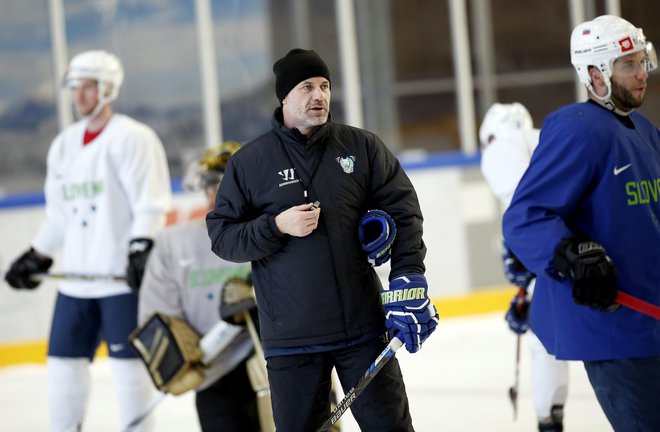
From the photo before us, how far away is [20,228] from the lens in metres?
6.72

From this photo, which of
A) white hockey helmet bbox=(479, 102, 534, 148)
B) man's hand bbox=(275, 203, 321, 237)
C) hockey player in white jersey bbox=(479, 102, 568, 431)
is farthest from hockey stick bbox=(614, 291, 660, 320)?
white hockey helmet bbox=(479, 102, 534, 148)

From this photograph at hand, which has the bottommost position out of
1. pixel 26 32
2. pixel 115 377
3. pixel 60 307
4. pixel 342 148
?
pixel 115 377

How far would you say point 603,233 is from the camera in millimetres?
→ 2393

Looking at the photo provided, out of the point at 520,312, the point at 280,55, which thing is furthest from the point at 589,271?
the point at 280,55

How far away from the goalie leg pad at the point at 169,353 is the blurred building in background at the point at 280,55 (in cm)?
450

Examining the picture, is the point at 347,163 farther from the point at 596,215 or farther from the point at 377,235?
the point at 596,215

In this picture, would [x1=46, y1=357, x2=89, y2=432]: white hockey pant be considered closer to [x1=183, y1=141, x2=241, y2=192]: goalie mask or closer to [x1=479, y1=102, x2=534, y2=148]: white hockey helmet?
[x1=183, y1=141, x2=241, y2=192]: goalie mask

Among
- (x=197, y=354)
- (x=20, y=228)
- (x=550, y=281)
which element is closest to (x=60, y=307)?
(x=197, y=354)

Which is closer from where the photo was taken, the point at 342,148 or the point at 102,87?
the point at 342,148

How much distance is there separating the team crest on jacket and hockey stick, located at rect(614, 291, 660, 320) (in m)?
0.67

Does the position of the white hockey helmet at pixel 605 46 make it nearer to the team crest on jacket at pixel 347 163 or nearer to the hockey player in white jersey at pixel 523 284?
the team crest on jacket at pixel 347 163

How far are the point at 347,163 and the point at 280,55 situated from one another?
5612mm

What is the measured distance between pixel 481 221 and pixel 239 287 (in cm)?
421

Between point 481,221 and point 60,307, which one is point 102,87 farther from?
point 481,221
